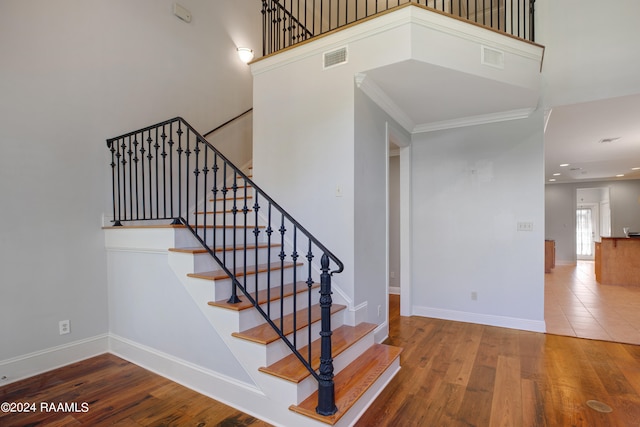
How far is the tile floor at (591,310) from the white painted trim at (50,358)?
16.1ft

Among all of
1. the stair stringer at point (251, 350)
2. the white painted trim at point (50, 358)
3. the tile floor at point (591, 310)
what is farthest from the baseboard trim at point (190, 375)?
the tile floor at point (591, 310)

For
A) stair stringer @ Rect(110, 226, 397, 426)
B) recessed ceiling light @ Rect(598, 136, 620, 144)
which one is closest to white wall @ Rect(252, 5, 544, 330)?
stair stringer @ Rect(110, 226, 397, 426)

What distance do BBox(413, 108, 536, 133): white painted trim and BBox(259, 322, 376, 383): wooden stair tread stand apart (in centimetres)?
279

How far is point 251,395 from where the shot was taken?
7.09 feet

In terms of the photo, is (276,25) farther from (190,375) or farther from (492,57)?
A: (190,375)

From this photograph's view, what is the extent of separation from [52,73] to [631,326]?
6.83 meters

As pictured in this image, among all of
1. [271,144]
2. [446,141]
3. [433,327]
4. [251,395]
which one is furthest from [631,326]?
[271,144]

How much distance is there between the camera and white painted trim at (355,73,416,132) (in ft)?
9.67

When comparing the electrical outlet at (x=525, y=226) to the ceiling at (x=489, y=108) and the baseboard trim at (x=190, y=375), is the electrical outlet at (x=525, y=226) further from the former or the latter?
the baseboard trim at (x=190, y=375)

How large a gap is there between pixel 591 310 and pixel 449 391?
3.62 meters

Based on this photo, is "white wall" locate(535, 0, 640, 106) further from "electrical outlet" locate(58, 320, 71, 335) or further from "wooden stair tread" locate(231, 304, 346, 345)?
"electrical outlet" locate(58, 320, 71, 335)

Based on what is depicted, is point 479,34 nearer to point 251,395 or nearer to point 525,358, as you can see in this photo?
point 525,358

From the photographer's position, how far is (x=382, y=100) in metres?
3.36

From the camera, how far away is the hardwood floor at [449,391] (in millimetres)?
2107
